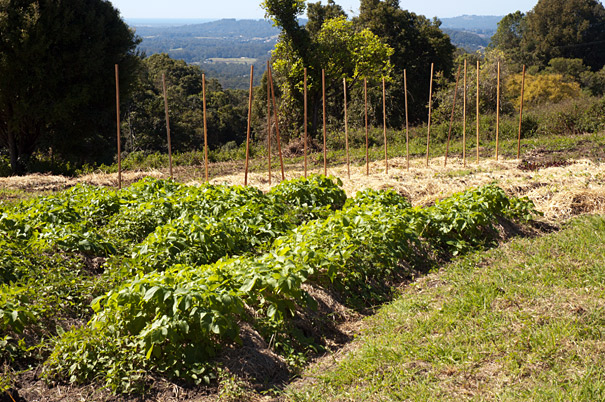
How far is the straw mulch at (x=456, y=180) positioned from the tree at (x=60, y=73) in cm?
418

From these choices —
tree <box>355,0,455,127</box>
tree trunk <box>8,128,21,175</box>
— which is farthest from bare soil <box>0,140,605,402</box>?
tree <box>355,0,455,127</box>

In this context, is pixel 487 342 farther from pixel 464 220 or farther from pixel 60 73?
pixel 60 73

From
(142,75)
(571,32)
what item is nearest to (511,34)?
(571,32)

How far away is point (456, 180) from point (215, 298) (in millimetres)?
6778

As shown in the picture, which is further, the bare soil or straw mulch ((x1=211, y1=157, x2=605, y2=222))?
straw mulch ((x1=211, y1=157, x2=605, y2=222))

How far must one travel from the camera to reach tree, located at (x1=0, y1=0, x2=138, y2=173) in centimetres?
1377

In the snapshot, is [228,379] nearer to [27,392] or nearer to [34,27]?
[27,392]

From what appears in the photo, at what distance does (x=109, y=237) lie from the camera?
566 cm

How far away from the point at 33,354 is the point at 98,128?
44.2 ft

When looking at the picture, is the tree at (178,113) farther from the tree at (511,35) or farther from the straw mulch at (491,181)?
the tree at (511,35)

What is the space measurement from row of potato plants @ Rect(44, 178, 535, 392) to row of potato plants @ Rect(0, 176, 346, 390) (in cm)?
17

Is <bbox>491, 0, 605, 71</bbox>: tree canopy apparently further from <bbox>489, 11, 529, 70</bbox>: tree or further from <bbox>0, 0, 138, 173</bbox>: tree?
<bbox>0, 0, 138, 173</bbox>: tree

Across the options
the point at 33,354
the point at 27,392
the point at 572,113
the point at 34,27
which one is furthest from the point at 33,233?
the point at 572,113

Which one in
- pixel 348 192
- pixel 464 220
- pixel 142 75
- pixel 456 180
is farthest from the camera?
pixel 142 75
